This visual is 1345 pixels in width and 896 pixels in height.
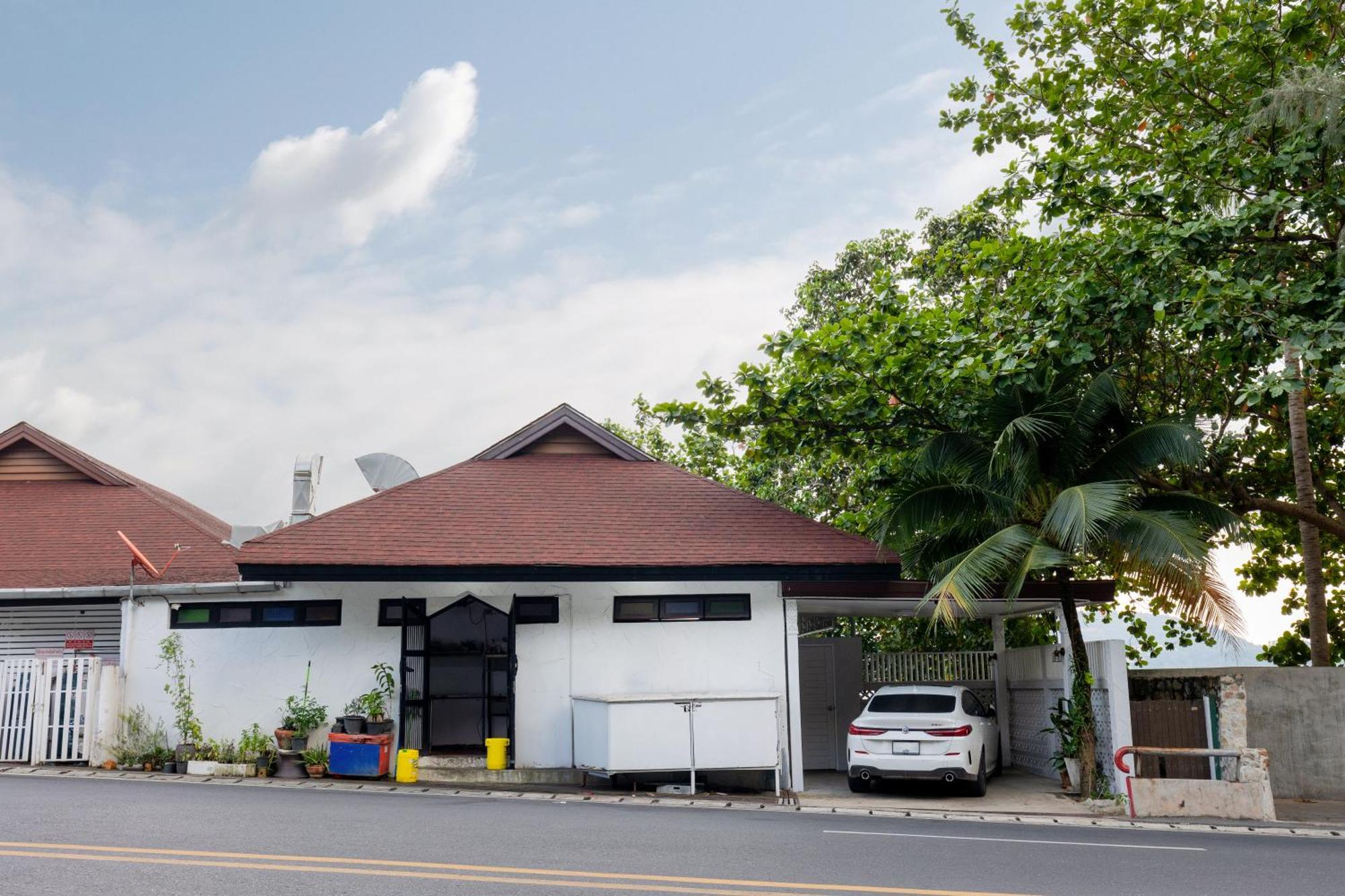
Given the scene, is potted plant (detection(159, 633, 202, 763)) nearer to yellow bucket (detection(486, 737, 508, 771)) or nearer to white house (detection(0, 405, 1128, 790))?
white house (detection(0, 405, 1128, 790))

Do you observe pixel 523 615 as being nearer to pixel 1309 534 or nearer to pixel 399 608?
pixel 399 608

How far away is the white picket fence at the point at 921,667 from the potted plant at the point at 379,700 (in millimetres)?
7895

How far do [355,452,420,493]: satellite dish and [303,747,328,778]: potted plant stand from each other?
584 centimetres

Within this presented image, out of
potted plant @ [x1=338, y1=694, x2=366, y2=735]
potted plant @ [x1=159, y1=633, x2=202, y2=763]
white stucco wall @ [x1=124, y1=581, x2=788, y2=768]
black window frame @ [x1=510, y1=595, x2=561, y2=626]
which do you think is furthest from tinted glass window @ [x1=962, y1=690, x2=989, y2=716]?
potted plant @ [x1=159, y1=633, x2=202, y2=763]

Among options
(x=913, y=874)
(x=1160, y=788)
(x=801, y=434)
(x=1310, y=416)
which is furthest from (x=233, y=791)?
(x=1310, y=416)

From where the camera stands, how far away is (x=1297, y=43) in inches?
552

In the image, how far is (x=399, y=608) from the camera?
53.9 feet

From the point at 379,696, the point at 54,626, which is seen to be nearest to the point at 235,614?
the point at 379,696

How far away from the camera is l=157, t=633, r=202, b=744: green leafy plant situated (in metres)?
15.9

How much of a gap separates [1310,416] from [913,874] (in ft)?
47.6

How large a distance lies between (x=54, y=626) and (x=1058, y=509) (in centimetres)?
1547

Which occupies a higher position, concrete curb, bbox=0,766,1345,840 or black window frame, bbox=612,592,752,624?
black window frame, bbox=612,592,752,624

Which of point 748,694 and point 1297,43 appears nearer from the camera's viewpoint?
point 1297,43

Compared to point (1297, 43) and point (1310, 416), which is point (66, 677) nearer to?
point (1297, 43)
